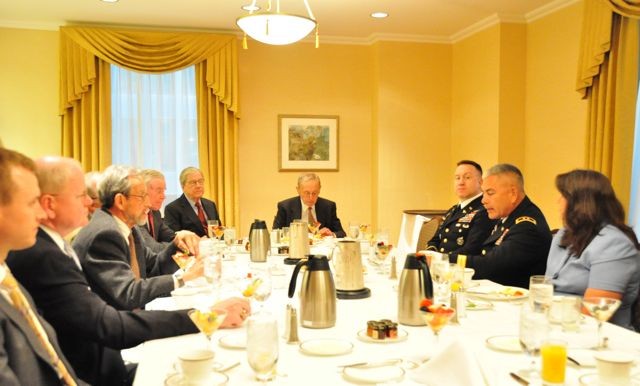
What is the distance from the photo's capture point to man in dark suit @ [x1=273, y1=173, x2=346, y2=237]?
15.3 feet

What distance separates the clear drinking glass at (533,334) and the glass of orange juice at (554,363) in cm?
10

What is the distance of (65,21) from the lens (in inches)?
212

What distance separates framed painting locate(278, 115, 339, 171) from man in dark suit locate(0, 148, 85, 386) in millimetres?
4623

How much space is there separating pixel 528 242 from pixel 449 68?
369 centimetres

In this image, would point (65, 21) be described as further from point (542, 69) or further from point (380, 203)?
point (542, 69)

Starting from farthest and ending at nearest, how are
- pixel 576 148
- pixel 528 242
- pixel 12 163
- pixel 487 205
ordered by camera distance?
pixel 576 148 → pixel 487 205 → pixel 528 242 → pixel 12 163

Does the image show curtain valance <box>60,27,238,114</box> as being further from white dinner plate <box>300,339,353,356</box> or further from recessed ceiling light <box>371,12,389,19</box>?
white dinner plate <box>300,339,353,356</box>

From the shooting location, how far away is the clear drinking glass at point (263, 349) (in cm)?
132

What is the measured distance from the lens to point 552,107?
4.96m

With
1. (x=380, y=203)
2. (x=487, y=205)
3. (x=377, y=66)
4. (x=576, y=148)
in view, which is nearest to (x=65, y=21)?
(x=377, y=66)

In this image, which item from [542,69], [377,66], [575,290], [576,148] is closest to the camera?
[575,290]

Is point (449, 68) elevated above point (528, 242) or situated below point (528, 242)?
above

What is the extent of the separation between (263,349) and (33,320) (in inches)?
23.8

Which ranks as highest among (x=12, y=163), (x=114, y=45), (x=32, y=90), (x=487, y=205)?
(x=114, y=45)
